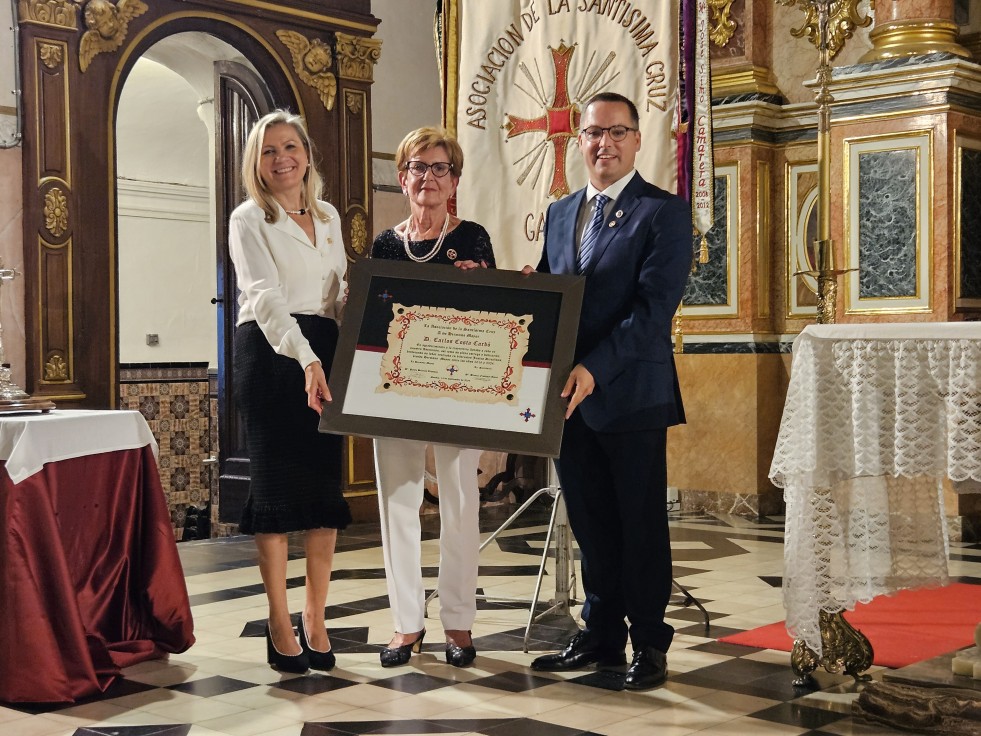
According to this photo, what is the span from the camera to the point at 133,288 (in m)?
11.0

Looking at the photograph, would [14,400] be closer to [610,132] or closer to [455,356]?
[455,356]

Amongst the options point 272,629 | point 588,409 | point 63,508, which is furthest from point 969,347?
point 63,508

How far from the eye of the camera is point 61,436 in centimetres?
397

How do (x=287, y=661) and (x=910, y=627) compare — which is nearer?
(x=287, y=661)

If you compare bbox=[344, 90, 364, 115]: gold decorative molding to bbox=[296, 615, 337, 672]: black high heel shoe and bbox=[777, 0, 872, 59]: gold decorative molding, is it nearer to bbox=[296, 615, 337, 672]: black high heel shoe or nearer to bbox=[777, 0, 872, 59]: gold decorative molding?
bbox=[777, 0, 872, 59]: gold decorative molding

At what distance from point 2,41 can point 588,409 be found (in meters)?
4.07

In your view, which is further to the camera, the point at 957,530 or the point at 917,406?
the point at 957,530

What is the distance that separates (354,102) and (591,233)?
14.8 feet

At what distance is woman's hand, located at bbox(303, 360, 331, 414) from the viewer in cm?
391

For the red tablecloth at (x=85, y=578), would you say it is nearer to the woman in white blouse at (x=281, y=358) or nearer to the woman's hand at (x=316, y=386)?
the woman in white blouse at (x=281, y=358)

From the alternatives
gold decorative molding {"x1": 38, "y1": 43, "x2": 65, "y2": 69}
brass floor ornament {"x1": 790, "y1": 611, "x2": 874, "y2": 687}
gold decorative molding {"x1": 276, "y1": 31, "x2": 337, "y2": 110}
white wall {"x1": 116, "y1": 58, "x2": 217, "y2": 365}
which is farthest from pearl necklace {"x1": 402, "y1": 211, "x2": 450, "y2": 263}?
white wall {"x1": 116, "y1": 58, "x2": 217, "y2": 365}

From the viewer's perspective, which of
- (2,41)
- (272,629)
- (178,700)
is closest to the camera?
(178,700)

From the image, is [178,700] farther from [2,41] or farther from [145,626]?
[2,41]

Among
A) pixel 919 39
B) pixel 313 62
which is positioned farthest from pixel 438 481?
pixel 919 39
